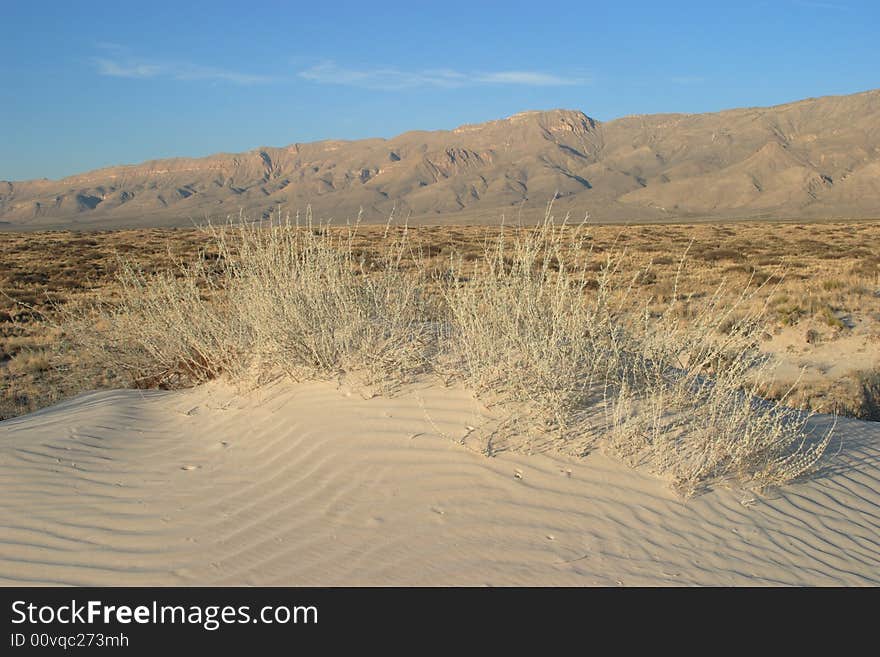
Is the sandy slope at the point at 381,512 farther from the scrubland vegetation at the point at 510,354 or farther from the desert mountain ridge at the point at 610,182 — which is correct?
the desert mountain ridge at the point at 610,182

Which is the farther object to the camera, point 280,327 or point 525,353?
point 280,327

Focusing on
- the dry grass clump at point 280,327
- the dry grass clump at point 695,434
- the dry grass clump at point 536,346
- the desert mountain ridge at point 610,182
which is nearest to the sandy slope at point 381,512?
the dry grass clump at point 695,434

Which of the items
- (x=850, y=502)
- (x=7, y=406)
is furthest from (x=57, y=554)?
(x=7, y=406)

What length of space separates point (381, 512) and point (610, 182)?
15063cm

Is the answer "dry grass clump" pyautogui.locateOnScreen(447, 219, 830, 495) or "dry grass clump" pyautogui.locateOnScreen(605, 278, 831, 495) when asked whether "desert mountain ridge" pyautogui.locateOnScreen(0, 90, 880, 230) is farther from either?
"dry grass clump" pyautogui.locateOnScreen(605, 278, 831, 495)

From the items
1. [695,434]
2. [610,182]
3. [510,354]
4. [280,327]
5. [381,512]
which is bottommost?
[381,512]

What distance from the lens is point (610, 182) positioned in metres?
145

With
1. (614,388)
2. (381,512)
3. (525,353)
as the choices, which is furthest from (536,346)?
(381,512)

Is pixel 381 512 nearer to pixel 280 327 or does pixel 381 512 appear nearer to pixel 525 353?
Result: pixel 525 353

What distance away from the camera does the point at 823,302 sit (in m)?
→ 11.5

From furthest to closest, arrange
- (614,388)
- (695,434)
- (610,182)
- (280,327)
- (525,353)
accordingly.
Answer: (610,182) → (280,327) → (614,388) → (525,353) → (695,434)
